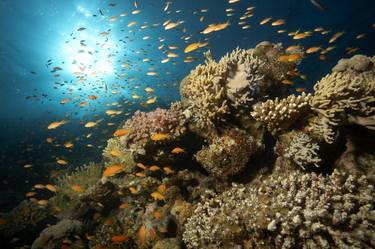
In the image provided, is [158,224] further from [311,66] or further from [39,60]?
[39,60]

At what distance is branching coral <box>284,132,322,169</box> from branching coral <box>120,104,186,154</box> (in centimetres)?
295

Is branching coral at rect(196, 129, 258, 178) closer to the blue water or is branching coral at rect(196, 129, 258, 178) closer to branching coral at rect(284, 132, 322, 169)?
branching coral at rect(284, 132, 322, 169)

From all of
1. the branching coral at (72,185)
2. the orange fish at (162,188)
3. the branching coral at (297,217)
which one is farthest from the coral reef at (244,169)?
the branching coral at (72,185)

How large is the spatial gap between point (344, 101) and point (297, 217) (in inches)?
105

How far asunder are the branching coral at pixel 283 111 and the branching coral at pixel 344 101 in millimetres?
236

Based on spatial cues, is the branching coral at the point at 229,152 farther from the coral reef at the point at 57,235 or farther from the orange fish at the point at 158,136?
the coral reef at the point at 57,235

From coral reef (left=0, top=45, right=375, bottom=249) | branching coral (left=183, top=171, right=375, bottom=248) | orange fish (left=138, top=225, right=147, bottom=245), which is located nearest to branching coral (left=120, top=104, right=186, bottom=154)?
coral reef (left=0, top=45, right=375, bottom=249)

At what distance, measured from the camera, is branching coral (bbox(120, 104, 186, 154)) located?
6766 millimetres

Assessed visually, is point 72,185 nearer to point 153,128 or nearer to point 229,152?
point 153,128

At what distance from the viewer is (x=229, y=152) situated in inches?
237

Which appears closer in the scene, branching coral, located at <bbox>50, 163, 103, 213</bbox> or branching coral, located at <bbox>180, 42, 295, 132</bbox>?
branching coral, located at <bbox>180, 42, 295, 132</bbox>

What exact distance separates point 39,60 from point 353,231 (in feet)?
181

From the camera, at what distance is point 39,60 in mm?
46938

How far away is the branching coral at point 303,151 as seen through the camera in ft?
16.1
